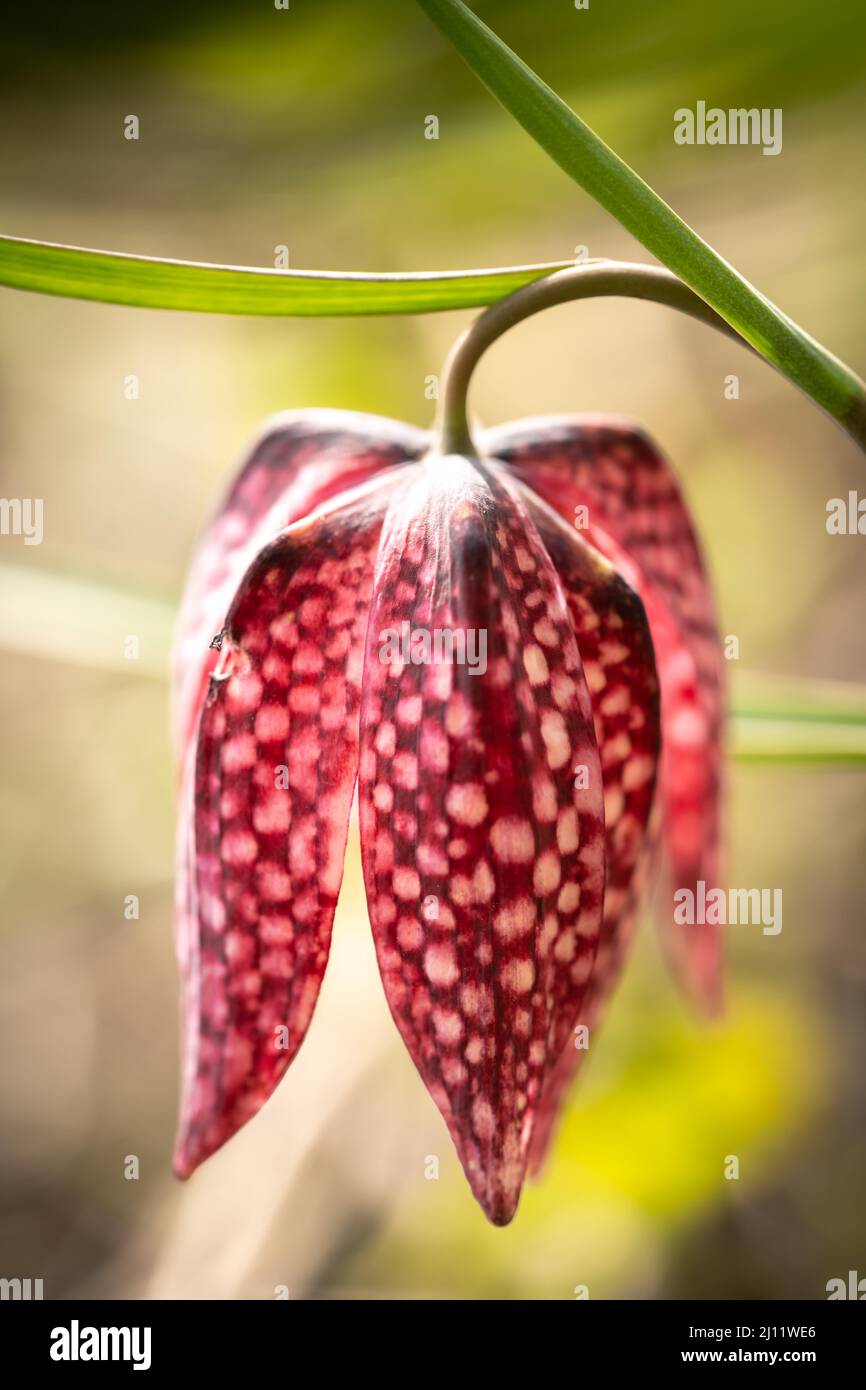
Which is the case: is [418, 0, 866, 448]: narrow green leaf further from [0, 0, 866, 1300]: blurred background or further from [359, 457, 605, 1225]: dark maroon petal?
[0, 0, 866, 1300]: blurred background

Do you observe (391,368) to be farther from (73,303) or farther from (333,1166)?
(333,1166)

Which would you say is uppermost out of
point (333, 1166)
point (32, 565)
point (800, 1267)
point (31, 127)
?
point (31, 127)

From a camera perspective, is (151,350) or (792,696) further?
(151,350)

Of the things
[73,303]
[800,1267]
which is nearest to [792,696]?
[800,1267]

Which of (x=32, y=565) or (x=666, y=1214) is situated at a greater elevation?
(x=32, y=565)

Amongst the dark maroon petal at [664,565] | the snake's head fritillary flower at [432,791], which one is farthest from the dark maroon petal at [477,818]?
the dark maroon petal at [664,565]

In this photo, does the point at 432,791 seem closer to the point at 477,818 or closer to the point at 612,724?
the point at 477,818
